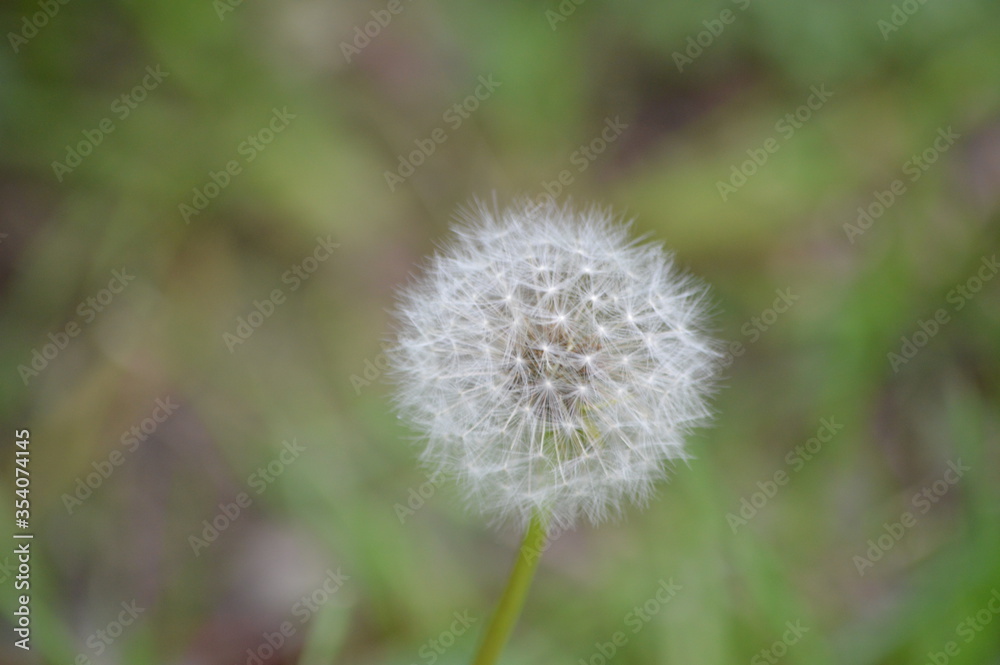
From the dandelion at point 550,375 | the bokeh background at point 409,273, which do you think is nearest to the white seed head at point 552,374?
the dandelion at point 550,375

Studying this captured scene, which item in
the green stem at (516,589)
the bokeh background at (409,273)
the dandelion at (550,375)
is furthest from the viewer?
the bokeh background at (409,273)

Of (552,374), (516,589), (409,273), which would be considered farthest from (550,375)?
(409,273)

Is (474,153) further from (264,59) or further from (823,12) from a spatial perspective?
(823,12)

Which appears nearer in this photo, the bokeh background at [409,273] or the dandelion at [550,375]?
the dandelion at [550,375]

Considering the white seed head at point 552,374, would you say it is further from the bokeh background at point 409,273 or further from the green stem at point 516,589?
the bokeh background at point 409,273

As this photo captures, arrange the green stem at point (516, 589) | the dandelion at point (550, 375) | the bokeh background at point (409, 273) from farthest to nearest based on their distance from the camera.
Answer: the bokeh background at point (409, 273)
the dandelion at point (550, 375)
the green stem at point (516, 589)

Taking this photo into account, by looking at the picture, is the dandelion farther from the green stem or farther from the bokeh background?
the bokeh background

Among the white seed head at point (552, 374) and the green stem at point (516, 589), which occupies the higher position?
the white seed head at point (552, 374)

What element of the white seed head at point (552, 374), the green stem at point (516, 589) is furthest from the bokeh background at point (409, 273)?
the green stem at point (516, 589)

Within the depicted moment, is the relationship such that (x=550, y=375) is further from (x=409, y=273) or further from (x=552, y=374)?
(x=409, y=273)
